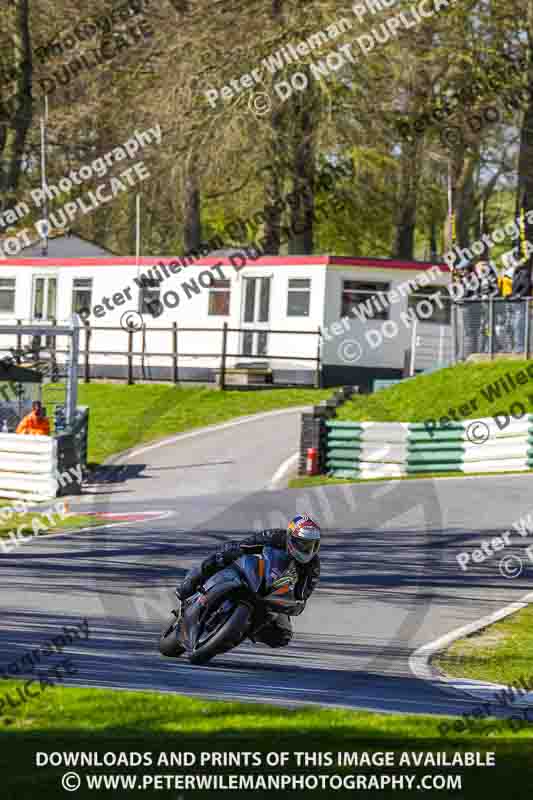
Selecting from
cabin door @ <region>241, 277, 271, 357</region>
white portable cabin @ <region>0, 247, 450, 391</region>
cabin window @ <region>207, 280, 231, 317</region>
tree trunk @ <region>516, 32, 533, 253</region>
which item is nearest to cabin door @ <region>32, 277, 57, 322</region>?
white portable cabin @ <region>0, 247, 450, 391</region>

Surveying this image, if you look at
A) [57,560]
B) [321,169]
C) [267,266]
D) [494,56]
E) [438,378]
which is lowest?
[57,560]

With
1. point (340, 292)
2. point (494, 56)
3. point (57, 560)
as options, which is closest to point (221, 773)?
point (57, 560)

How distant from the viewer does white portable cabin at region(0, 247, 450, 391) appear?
3522cm

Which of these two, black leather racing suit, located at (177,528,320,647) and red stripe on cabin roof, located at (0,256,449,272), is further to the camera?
red stripe on cabin roof, located at (0,256,449,272)

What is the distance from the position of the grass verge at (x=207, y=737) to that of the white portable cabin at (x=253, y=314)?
2523 centimetres

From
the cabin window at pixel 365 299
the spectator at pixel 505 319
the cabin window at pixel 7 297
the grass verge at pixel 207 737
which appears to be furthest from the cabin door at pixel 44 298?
the grass verge at pixel 207 737

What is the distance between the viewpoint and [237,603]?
974 cm

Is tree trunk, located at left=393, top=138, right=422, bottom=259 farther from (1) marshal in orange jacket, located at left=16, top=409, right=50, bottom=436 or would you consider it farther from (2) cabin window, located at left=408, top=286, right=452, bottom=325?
(1) marshal in orange jacket, located at left=16, top=409, right=50, bottom=436

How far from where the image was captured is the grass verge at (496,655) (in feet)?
36.5

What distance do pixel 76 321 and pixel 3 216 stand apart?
18.5 metres

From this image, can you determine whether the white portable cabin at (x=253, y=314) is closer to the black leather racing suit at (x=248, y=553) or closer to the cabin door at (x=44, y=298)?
the cabin door at (x=44, y=298)

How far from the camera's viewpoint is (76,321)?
24156 mm

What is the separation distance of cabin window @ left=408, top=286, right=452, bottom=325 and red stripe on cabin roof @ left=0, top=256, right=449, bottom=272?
0.62 metres

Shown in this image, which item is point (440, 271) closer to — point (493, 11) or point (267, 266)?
point (267, 266)
